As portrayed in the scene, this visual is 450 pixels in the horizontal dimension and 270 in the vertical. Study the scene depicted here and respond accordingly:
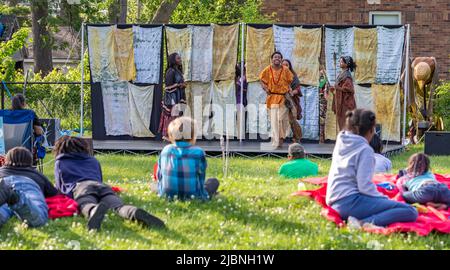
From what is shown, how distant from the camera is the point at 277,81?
18.3 meters

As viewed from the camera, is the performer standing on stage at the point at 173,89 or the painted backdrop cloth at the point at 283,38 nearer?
the performer standing on stage at the point at 173,89

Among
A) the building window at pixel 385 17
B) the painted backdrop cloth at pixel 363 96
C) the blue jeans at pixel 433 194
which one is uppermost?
the building window at pixel 385 17

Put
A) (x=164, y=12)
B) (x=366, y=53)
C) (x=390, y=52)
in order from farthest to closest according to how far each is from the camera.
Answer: (x=164, y=12) → (x=366, y=53) → (x=390, y=52)

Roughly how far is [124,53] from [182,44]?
124cm

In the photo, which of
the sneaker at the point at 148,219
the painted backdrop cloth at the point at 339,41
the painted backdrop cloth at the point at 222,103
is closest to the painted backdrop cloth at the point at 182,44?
the painted backdrop cloth at the point at 222,103

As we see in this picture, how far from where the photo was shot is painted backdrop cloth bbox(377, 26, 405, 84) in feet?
62.4

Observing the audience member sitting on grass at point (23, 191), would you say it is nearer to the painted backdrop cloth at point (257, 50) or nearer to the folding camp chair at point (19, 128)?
the folding camp chair at point (19, 128)

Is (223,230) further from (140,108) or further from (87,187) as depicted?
(140,108)

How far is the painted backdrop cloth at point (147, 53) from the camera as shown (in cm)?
1952

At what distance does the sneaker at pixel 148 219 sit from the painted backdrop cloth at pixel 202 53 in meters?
10.5

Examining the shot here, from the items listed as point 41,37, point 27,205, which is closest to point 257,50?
point 27,205

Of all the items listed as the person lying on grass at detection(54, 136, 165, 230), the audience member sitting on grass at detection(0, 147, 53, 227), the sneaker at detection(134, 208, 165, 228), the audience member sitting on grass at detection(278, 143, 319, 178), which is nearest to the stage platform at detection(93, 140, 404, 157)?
the audience member sitting on grass at detection(278, 143, 319, 178)
